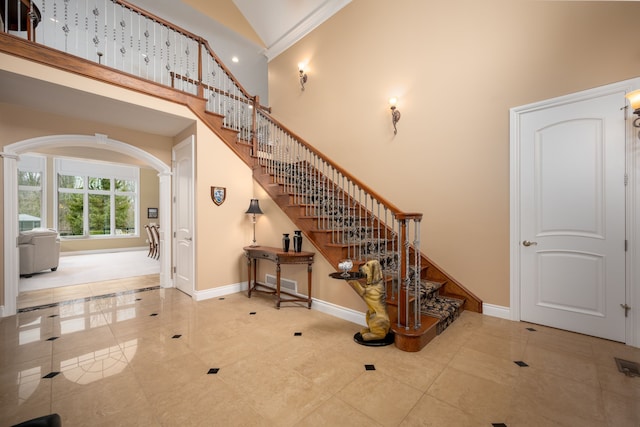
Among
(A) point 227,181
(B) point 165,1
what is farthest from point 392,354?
(B) point 165,1

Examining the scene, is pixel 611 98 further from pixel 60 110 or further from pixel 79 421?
pixel 60 110

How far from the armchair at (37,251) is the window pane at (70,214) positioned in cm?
395

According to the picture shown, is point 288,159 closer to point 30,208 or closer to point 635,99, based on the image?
point 635,99

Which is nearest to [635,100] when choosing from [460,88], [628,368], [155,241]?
[460,88]

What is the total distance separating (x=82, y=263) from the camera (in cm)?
771

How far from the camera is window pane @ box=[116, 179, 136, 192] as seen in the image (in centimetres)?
1081

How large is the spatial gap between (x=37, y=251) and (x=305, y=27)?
25.4 ft

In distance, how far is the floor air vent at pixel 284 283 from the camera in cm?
420

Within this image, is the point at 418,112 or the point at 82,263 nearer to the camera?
the point at 418,112

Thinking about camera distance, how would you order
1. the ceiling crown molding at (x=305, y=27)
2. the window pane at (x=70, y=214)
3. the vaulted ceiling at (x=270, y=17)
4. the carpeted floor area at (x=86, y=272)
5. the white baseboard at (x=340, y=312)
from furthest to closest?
1. the window pane at (x=70, y=214)
2. the vaulted ceiling at (x=270, y=17)
3. the carpeted floor area at (x=86, y=272)
4. the ceiling crown molding at (x=305, y=27)
5. the white baseboard at (x=340, y=312)

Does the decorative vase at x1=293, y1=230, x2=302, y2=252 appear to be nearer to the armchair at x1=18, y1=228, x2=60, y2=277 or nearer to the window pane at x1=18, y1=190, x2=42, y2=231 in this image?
the armchair at x1=18, y1=228, x2=60, y2=277

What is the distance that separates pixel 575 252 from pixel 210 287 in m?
4.95

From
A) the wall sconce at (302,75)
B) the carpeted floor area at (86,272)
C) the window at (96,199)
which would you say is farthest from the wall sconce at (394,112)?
the window at (96,199)

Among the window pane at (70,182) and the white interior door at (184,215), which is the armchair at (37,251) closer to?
the white interior door at (184,215)
